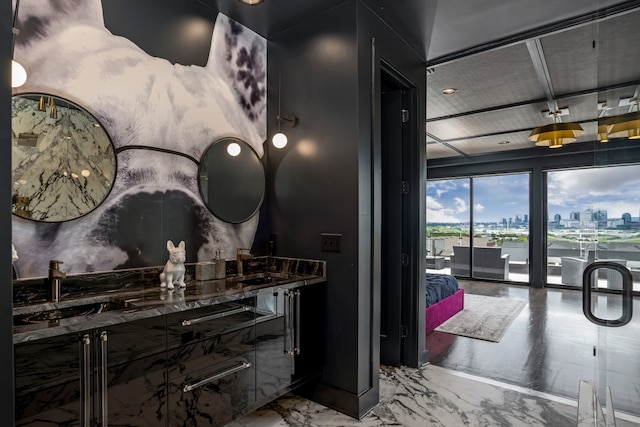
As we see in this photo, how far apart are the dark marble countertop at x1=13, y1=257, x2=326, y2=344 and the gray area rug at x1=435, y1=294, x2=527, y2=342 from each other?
2.63 metres

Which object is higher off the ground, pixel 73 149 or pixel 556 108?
→ pixel 556 108

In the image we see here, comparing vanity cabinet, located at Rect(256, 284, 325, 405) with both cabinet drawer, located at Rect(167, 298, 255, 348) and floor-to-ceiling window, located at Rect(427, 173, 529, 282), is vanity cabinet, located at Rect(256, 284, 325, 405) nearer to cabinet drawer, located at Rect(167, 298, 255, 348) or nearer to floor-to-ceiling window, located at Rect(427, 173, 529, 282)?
cabinet drawer, located at Rect(167, 298, 255, 348)

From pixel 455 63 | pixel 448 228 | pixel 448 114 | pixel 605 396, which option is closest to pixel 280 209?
pixel 455 63

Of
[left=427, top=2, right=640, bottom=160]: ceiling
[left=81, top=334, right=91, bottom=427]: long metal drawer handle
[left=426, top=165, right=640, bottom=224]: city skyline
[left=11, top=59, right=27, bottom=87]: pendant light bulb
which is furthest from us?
[left=426, top=165, right=640, bottom=224]: city skyline

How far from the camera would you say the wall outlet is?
2.50m

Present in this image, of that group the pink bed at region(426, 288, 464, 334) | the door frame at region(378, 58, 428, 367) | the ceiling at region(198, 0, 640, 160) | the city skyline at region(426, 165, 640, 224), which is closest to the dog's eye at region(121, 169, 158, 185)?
the ceiling at region(198, 0, 640, 160)

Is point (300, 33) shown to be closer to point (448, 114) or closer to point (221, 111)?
point (221, 111)

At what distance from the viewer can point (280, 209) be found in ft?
9.47

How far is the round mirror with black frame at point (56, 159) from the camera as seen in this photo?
5.52 ft

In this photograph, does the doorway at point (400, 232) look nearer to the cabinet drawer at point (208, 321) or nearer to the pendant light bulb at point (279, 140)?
the pendant light bulb at point (279, 140)

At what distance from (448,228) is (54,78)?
27.1ft

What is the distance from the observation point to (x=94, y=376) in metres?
1.44

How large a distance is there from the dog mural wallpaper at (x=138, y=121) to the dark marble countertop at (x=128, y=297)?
0.33 ft

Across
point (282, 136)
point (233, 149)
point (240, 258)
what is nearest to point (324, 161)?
point (282, 136)
